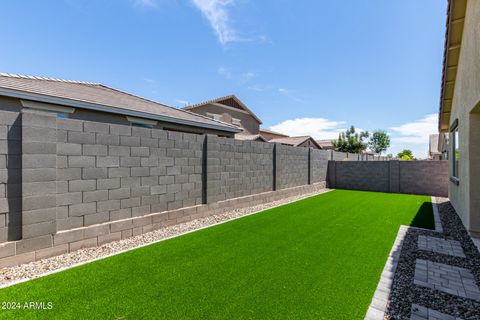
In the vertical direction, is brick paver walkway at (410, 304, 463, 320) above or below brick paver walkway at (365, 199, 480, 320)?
above

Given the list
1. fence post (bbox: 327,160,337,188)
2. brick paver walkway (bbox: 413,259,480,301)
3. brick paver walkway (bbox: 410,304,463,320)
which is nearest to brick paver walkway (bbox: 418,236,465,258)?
brick paver walkway (bbox: 413,259,480,301)

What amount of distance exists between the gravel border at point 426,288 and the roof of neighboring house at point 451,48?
4.86 metres

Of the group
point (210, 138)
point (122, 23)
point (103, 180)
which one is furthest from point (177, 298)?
point (122, 23)

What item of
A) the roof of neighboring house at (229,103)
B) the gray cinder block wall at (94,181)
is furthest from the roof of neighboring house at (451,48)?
the roof of neighboring house at (229,103)

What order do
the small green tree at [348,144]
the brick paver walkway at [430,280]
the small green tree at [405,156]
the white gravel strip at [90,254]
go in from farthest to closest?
the small green tree at [405,156], the small green tree at [348,144], the white gravel strip at [90,254], the brick paver walkway at [430,280]

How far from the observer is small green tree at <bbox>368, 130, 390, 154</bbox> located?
190ft

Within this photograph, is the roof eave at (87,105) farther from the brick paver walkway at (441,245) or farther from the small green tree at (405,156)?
the small green tree at (405,156)

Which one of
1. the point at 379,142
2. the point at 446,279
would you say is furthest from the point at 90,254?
the point at 379,142

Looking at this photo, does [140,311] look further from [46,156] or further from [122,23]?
[122,23]

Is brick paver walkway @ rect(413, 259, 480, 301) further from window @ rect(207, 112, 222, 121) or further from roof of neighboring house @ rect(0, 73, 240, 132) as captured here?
window @ rect(207, 112, 222, 121)

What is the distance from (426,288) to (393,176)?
36.5 feet

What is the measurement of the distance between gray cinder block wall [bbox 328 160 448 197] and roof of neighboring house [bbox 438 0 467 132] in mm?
3778

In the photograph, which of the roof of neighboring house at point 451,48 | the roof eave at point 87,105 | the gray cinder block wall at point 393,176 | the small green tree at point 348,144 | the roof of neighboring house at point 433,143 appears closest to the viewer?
the roof of neighboring house at point 451,48

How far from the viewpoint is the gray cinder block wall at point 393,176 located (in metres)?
11.0
